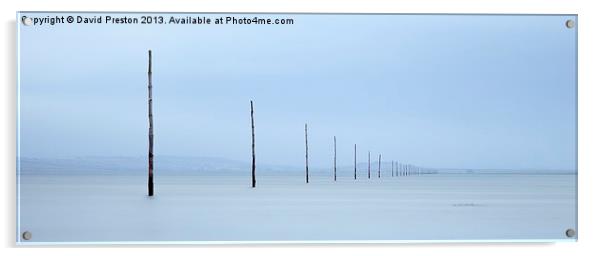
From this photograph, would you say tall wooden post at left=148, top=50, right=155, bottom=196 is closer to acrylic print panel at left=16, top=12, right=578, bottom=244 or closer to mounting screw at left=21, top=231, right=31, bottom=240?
acrylic print panel at left=16, top=12, right=578, bottom=244

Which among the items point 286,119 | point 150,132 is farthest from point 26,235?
point 286,119

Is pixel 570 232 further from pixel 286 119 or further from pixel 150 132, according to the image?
pixel 150 132

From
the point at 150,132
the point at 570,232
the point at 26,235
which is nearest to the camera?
the point at 26,235

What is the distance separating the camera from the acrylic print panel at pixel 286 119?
7195mm

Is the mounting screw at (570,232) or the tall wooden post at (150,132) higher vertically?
the tall wooden post at (150,132)

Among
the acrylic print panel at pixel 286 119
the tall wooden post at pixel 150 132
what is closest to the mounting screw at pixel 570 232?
the acrylic print panel at pixel 286 119

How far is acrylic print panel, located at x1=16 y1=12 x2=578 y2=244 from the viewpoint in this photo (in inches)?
283

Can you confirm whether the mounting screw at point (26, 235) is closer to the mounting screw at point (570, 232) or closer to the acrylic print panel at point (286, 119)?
the acrylic print panel at point (286, 119)

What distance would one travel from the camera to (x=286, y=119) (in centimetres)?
764

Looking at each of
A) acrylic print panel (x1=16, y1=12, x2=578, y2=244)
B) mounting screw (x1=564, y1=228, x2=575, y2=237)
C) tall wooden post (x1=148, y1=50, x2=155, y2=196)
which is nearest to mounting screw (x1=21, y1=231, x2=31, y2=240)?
acrylic print panel (x1=16, y1=12, x2=578, y2=244)

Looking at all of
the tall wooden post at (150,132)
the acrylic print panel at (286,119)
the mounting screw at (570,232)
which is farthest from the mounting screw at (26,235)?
the mounting screw at (570,232)

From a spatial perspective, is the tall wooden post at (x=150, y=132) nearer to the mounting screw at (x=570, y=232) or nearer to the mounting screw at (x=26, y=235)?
the mounting screw at (x=26, y=235)

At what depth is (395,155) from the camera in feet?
25.4

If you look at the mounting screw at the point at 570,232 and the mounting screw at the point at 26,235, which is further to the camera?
the mounting screw at the point at 570,232
